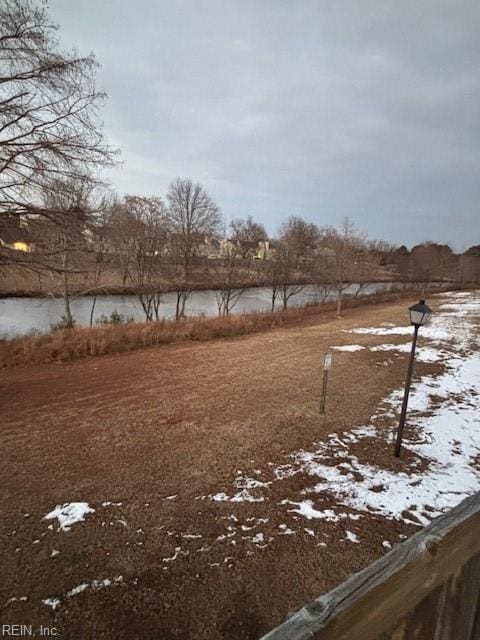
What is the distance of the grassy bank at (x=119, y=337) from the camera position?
9742 mm

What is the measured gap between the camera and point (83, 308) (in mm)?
23359

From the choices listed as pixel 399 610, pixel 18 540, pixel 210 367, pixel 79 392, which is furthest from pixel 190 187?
pixel 399 610

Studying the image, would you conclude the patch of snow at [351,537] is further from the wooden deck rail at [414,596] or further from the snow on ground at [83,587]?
the wooden deck rail at [414,596]

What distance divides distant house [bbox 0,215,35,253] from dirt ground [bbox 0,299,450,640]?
3223 mm

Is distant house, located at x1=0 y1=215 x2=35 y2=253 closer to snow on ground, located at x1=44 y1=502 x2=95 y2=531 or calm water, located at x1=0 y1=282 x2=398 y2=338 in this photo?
snow on ground, located at x1=44 y1=502 x2=95 y2=531

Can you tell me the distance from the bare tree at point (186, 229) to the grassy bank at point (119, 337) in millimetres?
5602

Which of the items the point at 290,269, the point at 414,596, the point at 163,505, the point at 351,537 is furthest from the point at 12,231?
the point at 290,269

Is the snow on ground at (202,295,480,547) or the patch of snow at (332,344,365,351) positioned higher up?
the patch of snow at (332,344,365,351)

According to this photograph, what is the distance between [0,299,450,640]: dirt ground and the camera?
2.80 m

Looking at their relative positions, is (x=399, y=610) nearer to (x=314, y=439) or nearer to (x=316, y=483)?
(x=316, y=483)

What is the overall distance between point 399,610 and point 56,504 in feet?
13.8

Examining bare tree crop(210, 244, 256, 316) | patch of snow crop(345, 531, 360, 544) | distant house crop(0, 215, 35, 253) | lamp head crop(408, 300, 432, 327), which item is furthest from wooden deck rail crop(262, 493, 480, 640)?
bare tree crop(210, 244, 256, 316)

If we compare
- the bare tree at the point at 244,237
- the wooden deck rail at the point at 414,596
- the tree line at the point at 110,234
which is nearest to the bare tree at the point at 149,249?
the tree line at the point at 110,234

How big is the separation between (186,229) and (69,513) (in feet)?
64.8
